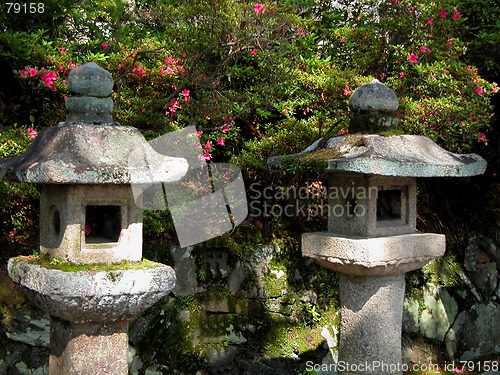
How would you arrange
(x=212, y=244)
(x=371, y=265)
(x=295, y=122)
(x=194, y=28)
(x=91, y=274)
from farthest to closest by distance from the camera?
(x=212, y=244) → (x=295, y=122) → (x=194, y=28) → (x=371, y=265) → (x=91, y=274)

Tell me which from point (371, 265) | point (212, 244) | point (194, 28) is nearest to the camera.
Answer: point (371, 265)

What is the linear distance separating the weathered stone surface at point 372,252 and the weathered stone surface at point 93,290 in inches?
57.2

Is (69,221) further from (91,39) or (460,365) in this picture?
(460,365)

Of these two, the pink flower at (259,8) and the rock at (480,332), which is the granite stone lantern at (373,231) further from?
the rock at (480,332)

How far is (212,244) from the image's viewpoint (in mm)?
6711

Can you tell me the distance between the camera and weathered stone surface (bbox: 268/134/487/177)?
13.9 feet

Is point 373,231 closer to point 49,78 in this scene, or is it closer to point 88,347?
point 88,347

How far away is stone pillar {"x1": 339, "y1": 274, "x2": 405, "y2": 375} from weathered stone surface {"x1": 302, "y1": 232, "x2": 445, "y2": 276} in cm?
14

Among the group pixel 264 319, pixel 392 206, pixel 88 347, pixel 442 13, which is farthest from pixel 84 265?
pixel 442 13

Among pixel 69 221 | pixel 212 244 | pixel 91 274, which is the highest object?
pixel 69 221

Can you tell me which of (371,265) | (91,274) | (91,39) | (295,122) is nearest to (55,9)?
(91,39)

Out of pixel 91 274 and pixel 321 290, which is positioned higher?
pixel 91 274

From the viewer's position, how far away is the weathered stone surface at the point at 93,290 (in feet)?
11.7

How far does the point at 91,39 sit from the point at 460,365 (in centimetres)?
581
